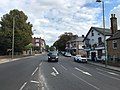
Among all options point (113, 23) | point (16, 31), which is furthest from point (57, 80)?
point (16, 31)

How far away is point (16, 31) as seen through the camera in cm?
7444

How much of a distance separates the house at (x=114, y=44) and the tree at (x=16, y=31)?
31236 mm

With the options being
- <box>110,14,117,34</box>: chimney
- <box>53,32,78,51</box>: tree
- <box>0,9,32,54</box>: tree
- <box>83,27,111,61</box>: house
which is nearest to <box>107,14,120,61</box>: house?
<box>110,14,117,34</box>: chimney

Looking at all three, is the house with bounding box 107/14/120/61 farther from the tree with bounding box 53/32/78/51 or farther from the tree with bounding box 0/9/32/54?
the tree with bounding box 53/32/78/51

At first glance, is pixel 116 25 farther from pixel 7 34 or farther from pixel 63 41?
pixel 63 41

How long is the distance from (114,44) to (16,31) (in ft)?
119

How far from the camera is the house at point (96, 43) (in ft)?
177

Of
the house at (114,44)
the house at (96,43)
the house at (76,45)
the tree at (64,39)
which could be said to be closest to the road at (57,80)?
the house at (114,44)

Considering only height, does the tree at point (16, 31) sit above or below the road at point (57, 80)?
above

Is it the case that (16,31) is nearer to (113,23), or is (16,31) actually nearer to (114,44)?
(113,23)

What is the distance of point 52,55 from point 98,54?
12.1m

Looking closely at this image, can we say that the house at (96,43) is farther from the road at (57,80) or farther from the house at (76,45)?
the house at (76,45)

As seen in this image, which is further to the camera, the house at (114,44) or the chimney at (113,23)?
the chimney at (113,23)

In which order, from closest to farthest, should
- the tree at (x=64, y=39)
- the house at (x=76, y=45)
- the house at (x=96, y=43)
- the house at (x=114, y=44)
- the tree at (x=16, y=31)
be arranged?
the house at (x=114, y=44) < the house at (x=96, y=43) < the tree at (x=16, y=31) < the house at (x=76, y=45) < the tree at (x=64, y=39)
